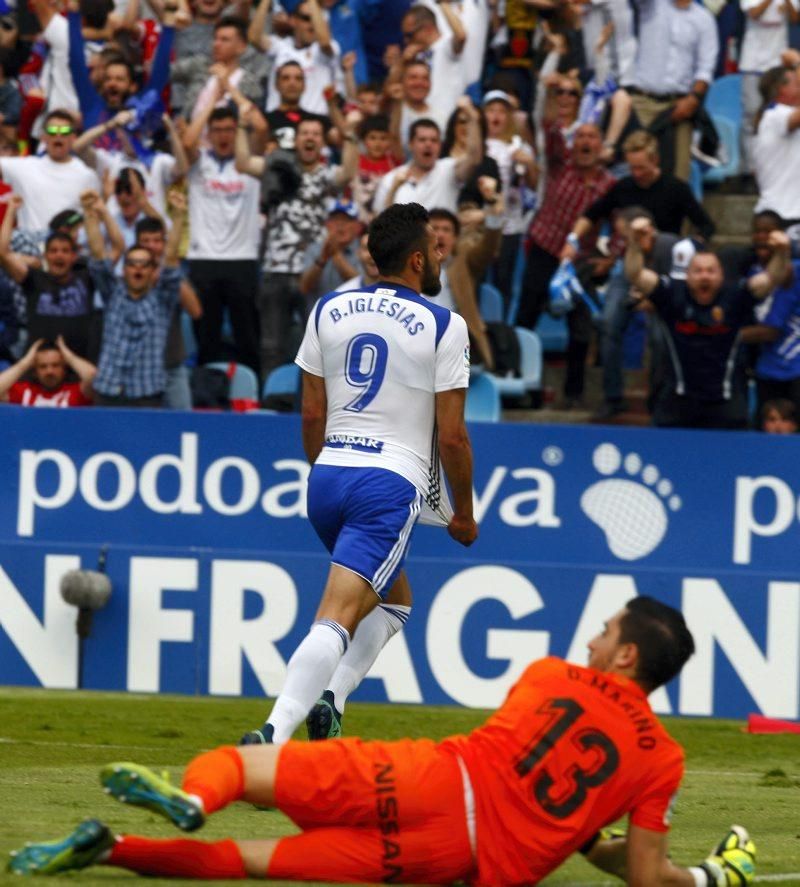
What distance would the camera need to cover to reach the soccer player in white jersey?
681 cm

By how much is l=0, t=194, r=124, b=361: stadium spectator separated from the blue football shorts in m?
6.65

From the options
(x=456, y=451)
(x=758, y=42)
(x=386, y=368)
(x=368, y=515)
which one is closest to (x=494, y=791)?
(x=368, y=515)

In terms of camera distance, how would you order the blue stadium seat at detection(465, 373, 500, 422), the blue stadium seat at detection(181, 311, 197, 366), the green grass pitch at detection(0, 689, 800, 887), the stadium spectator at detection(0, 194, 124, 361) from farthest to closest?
1. the blue stadium seat at detection(181, 311, 197, 366)
2. the stadium spectator at detection(0, 194, 124, 361)
3. the blue stadium seat at detection(465, 373, 500, 422)
4. the green grass pitch at detection(0, 689, 800, 887)

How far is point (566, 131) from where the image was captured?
48.1 feet

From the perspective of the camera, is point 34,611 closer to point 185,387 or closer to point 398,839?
point 185,387

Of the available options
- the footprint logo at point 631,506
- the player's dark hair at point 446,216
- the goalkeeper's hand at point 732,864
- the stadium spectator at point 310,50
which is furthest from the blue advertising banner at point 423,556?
the goalkeeper's hand at point 732,864

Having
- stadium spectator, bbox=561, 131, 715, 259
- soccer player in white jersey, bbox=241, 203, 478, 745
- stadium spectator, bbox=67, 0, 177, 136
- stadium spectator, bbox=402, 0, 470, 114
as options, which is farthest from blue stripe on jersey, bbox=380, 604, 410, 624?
stadium spectator, bbox=402, 0, 470, 114

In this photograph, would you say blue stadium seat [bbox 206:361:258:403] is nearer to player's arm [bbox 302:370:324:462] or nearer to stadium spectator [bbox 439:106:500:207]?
stadium spectator [bbox 439:106:500:207]

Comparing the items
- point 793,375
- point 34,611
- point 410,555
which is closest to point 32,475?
point 34,611

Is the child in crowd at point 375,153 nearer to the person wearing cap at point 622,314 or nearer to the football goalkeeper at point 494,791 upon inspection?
the person wearing cap at point 622,314

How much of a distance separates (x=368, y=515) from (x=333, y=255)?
6913mm

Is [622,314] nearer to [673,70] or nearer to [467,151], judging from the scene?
[467,151]

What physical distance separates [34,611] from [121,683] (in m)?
0.66

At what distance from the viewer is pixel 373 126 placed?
14.5 meters
